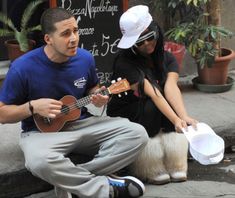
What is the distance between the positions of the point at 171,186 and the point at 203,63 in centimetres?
166

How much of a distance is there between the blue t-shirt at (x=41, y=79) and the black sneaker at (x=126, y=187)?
603mm

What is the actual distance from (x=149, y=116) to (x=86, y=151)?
0.49 m

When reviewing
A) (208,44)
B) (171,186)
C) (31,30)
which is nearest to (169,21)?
(208,44)

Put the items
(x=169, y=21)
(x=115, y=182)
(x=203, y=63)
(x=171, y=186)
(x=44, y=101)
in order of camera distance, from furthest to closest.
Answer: (x=169, y=21) < (x=203, y=63) < (x=171, y=186) < (x=115, y=182) < (x=44, y=101)

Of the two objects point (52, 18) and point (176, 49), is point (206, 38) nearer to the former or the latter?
point (176, 49)

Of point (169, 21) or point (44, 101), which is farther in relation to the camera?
point (169, 21)

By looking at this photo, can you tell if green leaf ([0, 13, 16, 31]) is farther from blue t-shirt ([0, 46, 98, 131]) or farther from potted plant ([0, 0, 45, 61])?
blue t-shirt ([0, 46, 98, 131])

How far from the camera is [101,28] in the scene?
538 centimetres

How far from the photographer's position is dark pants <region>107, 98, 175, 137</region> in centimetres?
387

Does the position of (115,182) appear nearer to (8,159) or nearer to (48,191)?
(48,191)

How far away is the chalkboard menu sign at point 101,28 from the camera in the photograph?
5.30 meters

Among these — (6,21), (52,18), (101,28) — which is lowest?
(101,28)

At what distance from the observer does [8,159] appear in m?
3.83

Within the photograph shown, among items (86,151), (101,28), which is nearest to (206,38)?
(101,28)
